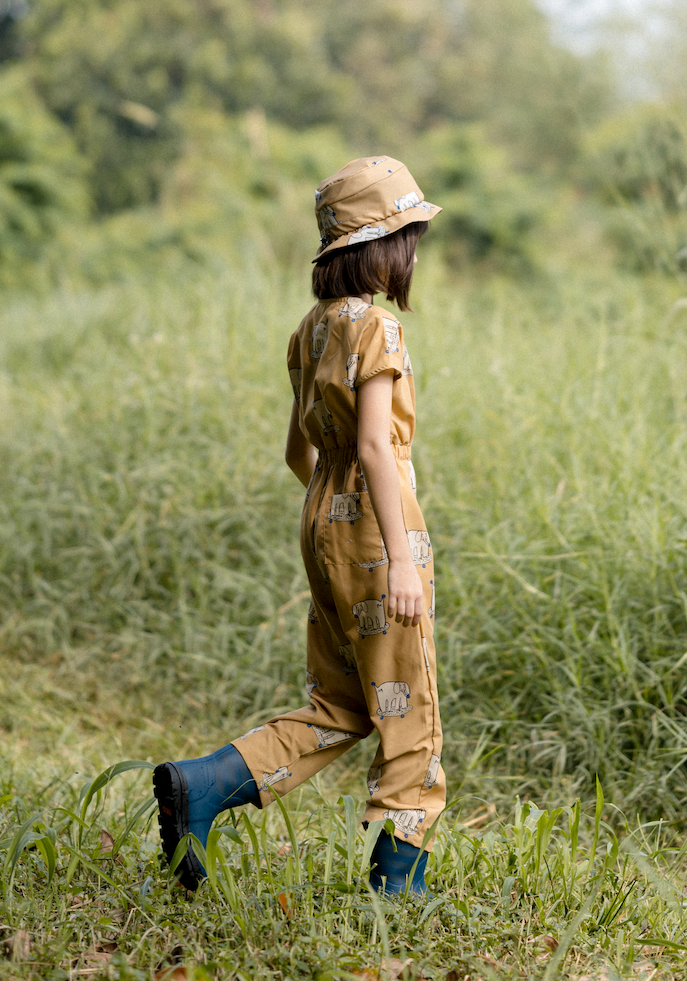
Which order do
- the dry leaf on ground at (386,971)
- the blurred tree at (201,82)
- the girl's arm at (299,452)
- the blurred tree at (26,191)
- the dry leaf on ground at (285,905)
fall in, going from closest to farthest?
the dry leaf on ground at (386,971) → the dry leaf on ground at (285,905) → the girl's arm at (299,452) → the blurred tree at (26,191) → the blurred tree at (201,82)

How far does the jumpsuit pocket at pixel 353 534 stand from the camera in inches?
72.7

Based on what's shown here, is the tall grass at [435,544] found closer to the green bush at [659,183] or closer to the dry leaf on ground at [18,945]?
the green bush at [659,183]

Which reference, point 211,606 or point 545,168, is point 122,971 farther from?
point 545,168

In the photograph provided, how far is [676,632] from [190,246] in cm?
849

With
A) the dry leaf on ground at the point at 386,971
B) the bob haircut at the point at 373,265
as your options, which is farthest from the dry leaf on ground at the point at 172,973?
the bob haircut at the point at 373,265

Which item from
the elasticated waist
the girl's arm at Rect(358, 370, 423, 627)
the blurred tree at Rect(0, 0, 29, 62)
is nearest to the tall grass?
the girl's arm at Rect(358, 370, 423, 627)

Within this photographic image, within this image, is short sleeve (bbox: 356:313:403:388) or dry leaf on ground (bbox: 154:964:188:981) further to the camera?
short sleeve (bbox: 356:313:403:388)

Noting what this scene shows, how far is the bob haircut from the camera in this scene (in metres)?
1.85

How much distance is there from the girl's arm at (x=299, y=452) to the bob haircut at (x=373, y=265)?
0.40m

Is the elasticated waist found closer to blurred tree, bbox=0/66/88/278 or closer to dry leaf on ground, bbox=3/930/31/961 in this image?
dry leaf on ground, bbox=3/930/31/961

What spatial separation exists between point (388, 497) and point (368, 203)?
593 millimetres

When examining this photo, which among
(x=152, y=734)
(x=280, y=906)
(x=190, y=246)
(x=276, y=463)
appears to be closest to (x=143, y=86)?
(x=190, y=246)

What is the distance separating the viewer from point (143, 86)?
691 inches

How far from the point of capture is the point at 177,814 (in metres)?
1.79
